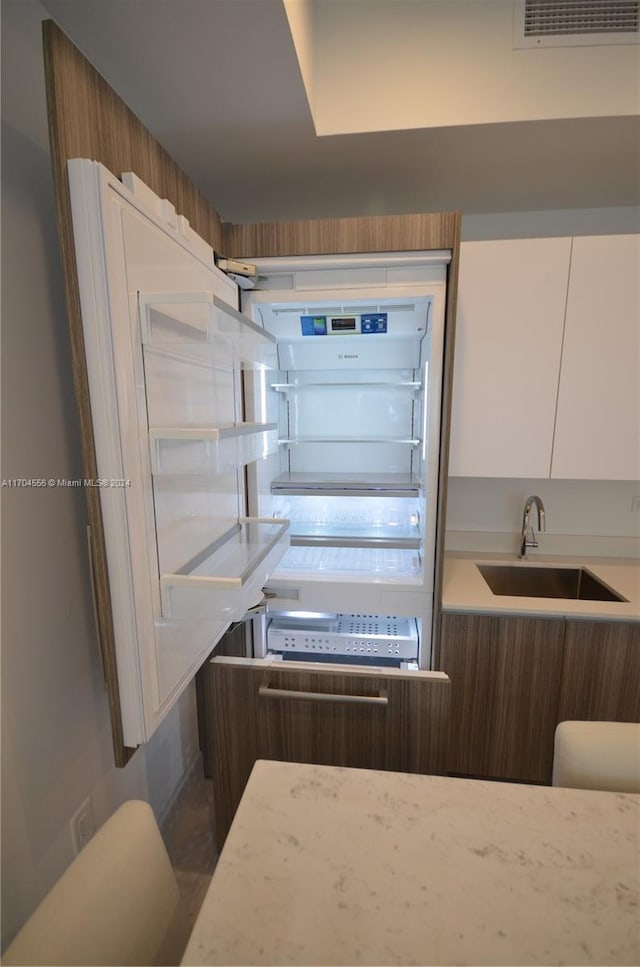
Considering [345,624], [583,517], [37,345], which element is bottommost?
[345,624]

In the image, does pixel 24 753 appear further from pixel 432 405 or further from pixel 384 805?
pixel 432 405

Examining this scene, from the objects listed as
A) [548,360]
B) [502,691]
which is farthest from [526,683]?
[548,360]

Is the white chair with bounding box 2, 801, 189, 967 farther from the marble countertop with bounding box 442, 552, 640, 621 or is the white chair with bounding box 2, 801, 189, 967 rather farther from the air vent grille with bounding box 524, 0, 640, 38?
the air vent grille with bounding box 524, 0, 640, 38

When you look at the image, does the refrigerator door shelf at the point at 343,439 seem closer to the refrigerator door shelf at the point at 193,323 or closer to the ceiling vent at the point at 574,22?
the refrigerator door shelf at the point at 193,323

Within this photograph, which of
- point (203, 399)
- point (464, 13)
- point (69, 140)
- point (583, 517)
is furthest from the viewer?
point (583, 517)

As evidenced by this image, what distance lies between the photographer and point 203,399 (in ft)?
3.55

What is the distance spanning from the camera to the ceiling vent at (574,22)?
1241 mm

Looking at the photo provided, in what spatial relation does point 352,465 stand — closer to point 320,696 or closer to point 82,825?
point 320,696

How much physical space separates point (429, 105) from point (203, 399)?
3.77ft

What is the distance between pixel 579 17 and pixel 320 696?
2.11 m

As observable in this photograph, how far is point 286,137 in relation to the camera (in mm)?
1361

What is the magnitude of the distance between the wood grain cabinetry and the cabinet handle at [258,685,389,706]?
0.52 metres

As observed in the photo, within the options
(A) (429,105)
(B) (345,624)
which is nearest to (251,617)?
(B) (345,624)

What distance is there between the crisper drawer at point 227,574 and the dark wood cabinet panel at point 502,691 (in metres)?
0.79
